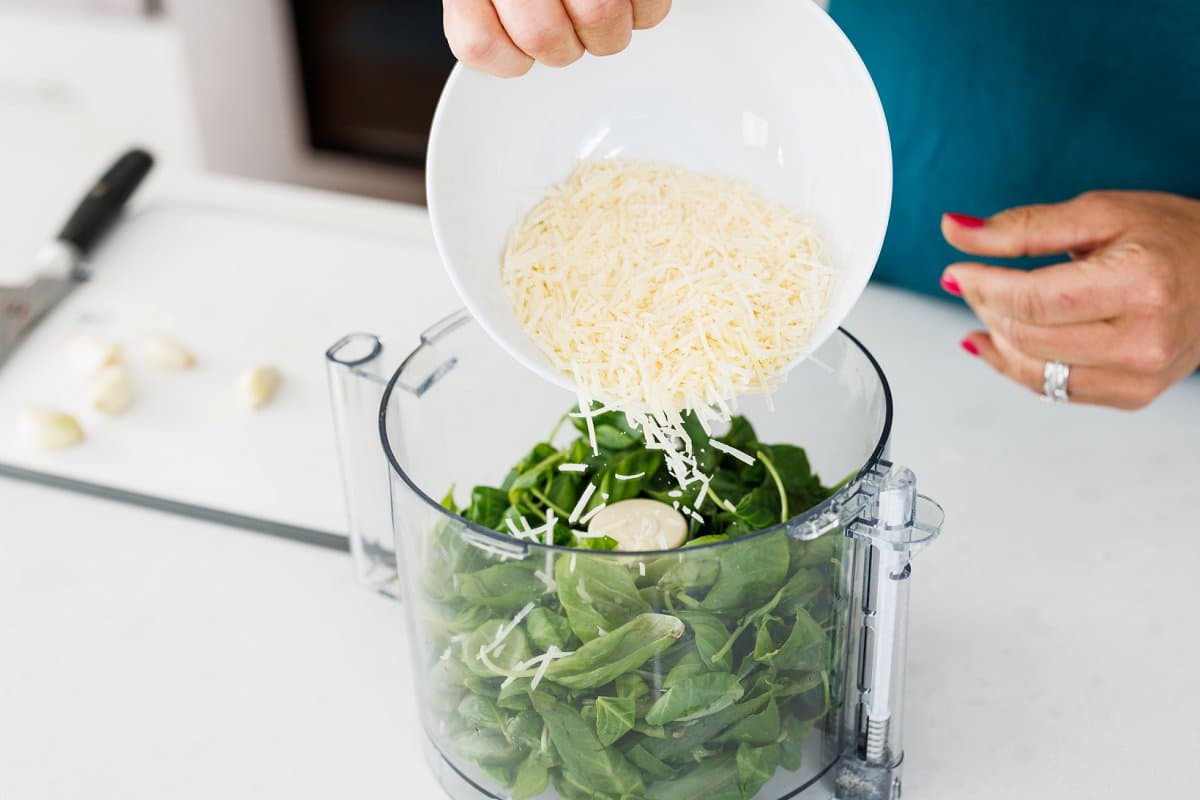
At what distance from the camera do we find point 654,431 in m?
0.70

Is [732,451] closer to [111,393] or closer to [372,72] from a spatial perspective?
[111,393]

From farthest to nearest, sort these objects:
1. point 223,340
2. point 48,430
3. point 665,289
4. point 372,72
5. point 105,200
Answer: point 372,72 → point 105,200 → point 223,340 → point 48,430 → point 665,289

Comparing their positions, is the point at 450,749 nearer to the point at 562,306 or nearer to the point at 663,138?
the point at 562,306

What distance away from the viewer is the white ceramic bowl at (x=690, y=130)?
2.35ft

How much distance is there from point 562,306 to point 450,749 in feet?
0.86

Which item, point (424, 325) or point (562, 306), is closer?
point (562, 306)

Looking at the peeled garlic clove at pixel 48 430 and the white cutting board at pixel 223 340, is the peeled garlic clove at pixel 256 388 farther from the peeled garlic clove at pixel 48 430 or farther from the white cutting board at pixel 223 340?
the peeled garlic clove at pixel 48 430

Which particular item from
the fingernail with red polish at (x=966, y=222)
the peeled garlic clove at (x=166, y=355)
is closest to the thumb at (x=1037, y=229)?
the fingernail with red polish at (x=966, y=222)

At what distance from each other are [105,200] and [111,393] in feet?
1.07

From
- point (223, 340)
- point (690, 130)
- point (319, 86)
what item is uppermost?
point (690, 130)

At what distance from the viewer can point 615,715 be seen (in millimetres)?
639

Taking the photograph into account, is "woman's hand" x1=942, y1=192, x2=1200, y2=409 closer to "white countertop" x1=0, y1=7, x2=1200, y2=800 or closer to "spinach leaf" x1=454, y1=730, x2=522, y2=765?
"white countertop" x1=0, y1=7, x2=1200, y2=800

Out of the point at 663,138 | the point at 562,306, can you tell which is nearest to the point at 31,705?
the point at 562,306

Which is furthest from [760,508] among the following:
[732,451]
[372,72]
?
[372,72]
